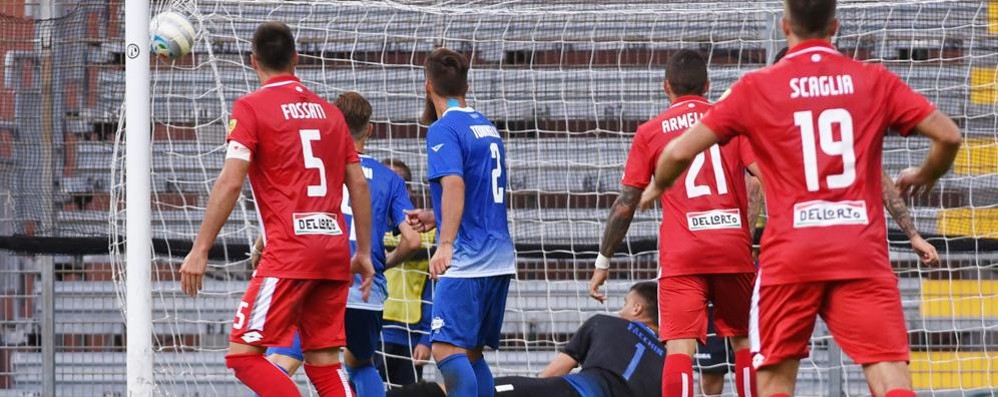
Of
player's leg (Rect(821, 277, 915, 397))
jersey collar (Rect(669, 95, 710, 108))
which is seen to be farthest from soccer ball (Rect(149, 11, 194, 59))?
player's leg (Rect(821, 277, 915, 397))

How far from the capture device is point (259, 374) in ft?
19.9

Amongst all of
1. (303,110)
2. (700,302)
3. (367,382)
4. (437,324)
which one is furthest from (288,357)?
(700,302)

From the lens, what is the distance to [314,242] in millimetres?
6102

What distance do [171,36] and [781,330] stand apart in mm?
4217

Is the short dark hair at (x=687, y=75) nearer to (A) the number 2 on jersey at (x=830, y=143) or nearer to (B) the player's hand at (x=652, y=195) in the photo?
(B) the player's hand at (x=652, y=195)

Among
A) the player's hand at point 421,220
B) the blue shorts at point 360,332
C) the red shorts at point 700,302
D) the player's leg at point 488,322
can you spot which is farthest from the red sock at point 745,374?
the blue shorts at point 360,332

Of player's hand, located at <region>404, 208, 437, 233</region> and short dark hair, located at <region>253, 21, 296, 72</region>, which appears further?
player's hand, located at <region>404, 208, 437, 233</region>

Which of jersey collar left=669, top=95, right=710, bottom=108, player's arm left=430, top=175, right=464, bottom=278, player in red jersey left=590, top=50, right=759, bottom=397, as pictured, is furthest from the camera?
player's arm left=430, top=175, right=464, bottom=278

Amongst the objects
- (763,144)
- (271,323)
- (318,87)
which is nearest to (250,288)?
(271,323)

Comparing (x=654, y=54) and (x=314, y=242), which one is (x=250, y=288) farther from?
(x=654, y=54)

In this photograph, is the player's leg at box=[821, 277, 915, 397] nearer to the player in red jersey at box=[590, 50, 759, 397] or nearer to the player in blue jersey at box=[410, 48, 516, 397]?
the player in red jersey at box=[590, 50, 759, 397]

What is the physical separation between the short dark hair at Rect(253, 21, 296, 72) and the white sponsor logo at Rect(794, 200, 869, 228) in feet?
8.65

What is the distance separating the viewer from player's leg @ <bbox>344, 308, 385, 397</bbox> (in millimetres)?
7254

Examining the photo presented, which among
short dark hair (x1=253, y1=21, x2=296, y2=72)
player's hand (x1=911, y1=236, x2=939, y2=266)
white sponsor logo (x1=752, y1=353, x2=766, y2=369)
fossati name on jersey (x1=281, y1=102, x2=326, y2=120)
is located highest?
short dark hair (x1=253, y1=21, x2=296, y2=72)
